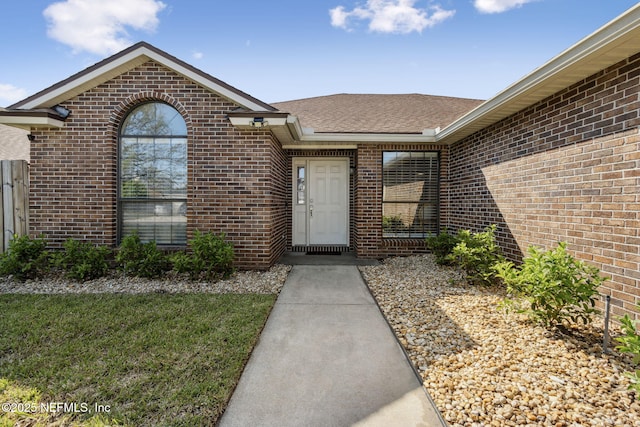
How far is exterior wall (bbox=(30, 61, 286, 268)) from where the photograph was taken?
17.6 ft

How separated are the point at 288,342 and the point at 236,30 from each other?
24.2ft

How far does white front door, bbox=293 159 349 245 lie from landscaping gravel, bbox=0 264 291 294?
2.66 meters

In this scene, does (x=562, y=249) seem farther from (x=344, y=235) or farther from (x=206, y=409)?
(x=344, y=235)

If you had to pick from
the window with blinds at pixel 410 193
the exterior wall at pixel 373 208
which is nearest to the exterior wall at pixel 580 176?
the window with blinds at pixel 410 193

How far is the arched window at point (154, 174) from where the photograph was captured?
5.54 metres

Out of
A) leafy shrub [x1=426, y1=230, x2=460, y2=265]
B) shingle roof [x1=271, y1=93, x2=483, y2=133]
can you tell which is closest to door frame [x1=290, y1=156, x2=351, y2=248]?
shingle roof [x1=271, y1=93, x2=483, y2=133]

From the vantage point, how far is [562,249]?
298 centimetres

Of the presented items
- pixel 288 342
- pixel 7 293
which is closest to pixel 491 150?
pixel 288 342

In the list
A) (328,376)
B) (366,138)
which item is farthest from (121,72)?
(328,376)

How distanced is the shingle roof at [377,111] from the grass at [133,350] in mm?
4834

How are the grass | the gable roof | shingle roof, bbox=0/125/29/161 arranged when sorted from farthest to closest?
shingle roof, bbox=0/125/29/161, the gable roof, the grass

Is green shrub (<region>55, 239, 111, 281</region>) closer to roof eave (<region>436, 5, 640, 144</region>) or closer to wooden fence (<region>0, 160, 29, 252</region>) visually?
wooden fence (<region>0, 160, 29, 252</region>)

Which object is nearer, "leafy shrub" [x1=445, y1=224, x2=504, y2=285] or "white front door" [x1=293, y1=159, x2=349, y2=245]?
"leafy shrub" [x1=445, y1=224, x2=504, y2=285]

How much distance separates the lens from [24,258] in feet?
16.0
